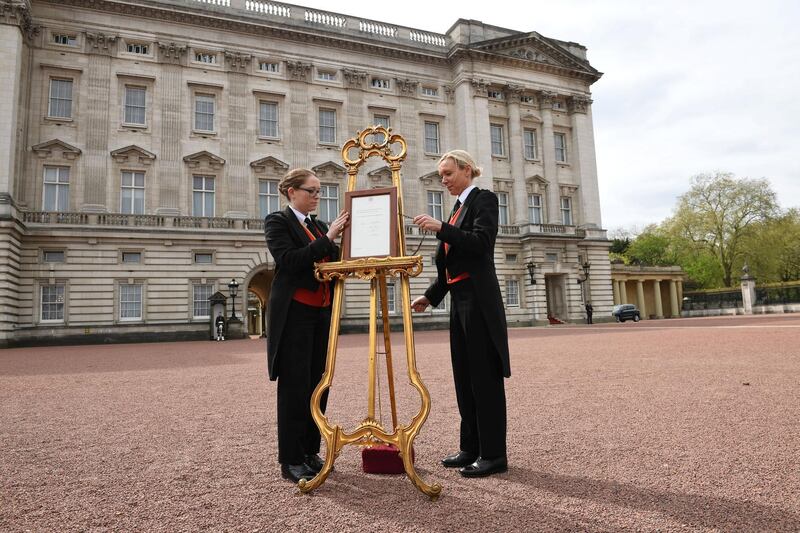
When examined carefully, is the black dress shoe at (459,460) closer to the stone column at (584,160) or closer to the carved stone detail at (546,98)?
the stone column at (584,160)

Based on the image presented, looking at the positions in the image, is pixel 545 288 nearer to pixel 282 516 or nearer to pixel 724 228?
pixel 724 228

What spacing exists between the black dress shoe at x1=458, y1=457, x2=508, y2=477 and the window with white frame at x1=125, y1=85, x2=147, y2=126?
29144 mm

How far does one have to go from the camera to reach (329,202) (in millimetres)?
31453

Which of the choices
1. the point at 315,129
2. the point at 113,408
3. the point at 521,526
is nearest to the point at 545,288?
the point at 315,129

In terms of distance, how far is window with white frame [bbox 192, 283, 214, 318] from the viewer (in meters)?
27.8

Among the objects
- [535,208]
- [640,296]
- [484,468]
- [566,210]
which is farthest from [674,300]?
[484,468]

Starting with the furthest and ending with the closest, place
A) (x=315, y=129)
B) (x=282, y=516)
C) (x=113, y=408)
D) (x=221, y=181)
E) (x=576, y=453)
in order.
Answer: (x=315, y=129) < (x=221, y=181) < (x=113, y=408) < (x=576, y=453) < (x=282, y=516)

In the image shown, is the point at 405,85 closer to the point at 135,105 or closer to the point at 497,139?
the point at 497,139

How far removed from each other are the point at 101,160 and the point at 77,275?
5.81 meters

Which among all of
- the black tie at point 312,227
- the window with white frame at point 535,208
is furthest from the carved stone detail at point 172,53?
the black tie at point 312,227

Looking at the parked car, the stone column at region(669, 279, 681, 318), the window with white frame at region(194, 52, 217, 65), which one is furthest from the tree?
the window with white frame at region(194, 52, 217, 65)

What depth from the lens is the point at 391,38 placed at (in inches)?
1352

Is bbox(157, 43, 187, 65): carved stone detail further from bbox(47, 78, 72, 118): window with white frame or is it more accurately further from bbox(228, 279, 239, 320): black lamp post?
bbox(228, 279, 239, 320): black lamp post

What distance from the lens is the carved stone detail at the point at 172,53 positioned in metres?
28.6
